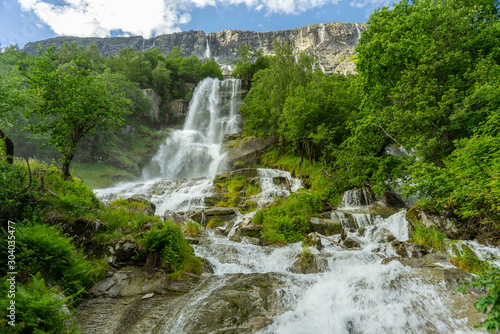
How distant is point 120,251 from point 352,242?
838 centimetres

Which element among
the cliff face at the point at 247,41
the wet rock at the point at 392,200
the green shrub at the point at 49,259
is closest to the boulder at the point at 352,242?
the wet rock at the point at 392,200

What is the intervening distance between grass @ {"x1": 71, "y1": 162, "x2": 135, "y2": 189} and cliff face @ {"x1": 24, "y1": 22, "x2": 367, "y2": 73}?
70.9 m

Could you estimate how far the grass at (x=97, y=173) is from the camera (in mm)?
26531

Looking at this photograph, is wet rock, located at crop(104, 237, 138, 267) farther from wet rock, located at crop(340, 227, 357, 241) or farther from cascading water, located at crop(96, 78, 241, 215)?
cascading water, located at crop(96, 78, 241, 215)

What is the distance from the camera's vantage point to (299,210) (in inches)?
485

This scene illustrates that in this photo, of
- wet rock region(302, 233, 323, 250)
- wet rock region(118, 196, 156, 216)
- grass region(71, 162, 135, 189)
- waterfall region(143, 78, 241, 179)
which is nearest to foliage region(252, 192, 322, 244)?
wet rock region(302, 233, 323, 250)

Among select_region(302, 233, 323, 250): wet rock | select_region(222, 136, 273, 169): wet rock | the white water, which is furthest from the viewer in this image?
select_region(222, 136, 273, 169): wet rock

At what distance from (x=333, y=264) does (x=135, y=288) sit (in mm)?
5825

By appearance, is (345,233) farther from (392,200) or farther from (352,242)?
(392,200)

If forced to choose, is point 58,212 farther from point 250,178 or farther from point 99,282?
point 250,178

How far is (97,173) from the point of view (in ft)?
93.7

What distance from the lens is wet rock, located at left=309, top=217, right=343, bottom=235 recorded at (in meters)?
11.2

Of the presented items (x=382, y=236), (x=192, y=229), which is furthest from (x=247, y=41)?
(x=382, y=236)

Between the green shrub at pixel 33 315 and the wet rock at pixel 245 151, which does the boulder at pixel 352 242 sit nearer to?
the green shrub at pixel 33 315
